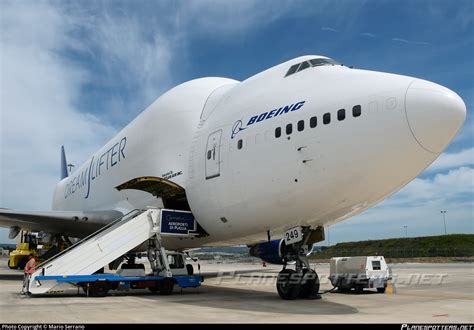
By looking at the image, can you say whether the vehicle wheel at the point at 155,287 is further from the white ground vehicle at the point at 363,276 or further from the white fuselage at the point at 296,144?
the white ground vehicle at the point at 363,276

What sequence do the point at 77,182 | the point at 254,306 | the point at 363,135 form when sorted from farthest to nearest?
the point at 77,182
the point at 254,306
the point at 363,135

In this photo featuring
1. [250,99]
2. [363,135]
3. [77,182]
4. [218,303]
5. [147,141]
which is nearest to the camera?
[363,135]

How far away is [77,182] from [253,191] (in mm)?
17549

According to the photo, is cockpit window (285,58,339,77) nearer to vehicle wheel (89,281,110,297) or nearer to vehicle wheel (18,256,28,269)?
vehicle wheel (89,281,110,297)

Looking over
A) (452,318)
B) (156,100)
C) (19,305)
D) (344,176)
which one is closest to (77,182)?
(156,100)

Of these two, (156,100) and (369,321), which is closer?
(369,321)

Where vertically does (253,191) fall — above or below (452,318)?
above

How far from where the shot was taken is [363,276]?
1535 centimetres

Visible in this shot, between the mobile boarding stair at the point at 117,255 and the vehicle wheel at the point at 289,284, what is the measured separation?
3.26 m

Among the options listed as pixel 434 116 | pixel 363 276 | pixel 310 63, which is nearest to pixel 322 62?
pixel 310 63

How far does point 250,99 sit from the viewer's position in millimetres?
12969

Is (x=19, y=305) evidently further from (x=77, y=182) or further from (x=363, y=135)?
(x=77, y=182)

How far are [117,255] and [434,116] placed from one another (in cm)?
931

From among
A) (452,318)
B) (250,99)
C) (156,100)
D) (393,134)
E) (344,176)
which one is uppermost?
(156,100)
